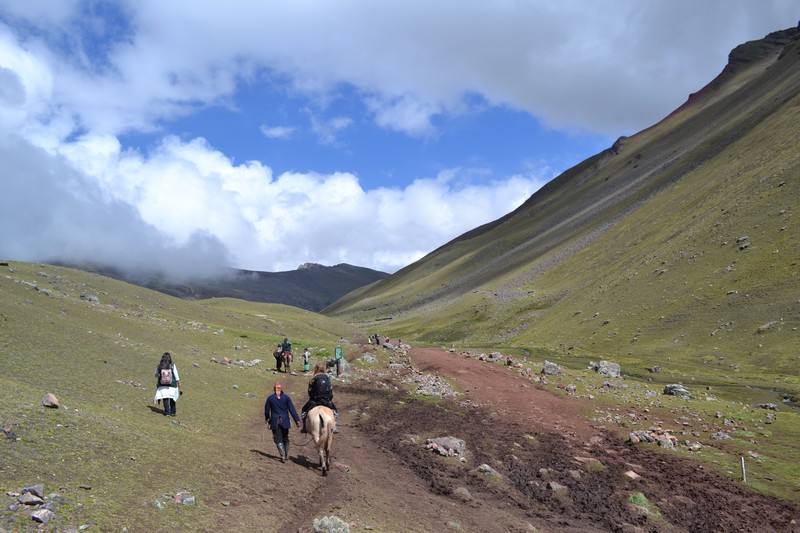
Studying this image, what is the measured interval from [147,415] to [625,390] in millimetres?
33585

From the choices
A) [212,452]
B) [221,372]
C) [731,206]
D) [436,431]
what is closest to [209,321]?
[221,372]

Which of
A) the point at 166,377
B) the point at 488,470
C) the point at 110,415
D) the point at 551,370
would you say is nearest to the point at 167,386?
the point at 166,377

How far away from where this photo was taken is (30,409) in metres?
15.2

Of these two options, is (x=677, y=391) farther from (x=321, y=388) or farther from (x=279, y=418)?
(x=279, y=418)

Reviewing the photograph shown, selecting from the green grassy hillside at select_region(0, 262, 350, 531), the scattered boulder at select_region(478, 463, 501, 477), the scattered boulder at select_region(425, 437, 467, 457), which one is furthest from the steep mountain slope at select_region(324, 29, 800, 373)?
the green grassy hillside at select_region(0, 262, 350, 531)

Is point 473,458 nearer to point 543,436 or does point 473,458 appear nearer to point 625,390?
point 543,436

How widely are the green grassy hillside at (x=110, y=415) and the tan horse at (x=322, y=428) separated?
2.75m

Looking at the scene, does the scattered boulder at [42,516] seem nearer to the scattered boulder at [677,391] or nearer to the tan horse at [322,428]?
the tan horse at [322,428]

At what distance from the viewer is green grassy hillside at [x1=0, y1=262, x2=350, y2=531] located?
38.9 ft

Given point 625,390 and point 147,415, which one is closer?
point 147,415

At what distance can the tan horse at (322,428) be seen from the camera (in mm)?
18234

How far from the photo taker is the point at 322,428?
60.2 feet

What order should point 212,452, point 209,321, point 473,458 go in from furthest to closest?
point 209,321 < point 473,458 < point 212,452

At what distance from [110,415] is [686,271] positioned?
3073 inches
